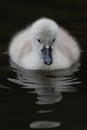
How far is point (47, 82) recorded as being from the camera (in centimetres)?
807

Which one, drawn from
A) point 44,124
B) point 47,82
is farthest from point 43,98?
point 44,124

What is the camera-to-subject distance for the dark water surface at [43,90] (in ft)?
22.7

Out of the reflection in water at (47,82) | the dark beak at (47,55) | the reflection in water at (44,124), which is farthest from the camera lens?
the dark beak at (47,55)

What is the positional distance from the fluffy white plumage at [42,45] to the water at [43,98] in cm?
12

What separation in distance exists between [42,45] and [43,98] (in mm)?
1139

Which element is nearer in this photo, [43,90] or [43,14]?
[43,90]

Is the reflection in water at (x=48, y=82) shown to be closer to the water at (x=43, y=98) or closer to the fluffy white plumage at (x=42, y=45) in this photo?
the water at (x=43, y=98)

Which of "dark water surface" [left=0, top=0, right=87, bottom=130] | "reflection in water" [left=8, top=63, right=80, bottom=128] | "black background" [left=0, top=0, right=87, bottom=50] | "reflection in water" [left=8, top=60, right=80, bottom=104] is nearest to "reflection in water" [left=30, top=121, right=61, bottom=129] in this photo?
"dark water surface" [left=0, top=0, right=87, bottom=130]

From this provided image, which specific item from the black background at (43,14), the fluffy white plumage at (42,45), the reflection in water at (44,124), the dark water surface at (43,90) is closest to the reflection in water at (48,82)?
the dark water surface at (43,90)

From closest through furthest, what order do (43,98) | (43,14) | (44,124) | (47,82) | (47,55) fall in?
(44,124) → (43,98) → (47,82) → (47,55) → (43,14)

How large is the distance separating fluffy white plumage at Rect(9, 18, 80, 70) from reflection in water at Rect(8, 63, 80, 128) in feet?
0.37

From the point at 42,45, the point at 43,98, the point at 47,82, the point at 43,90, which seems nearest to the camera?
the point at 43,98

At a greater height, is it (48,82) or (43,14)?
(43,14)

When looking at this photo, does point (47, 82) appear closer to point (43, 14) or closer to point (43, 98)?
point (43, 98)
